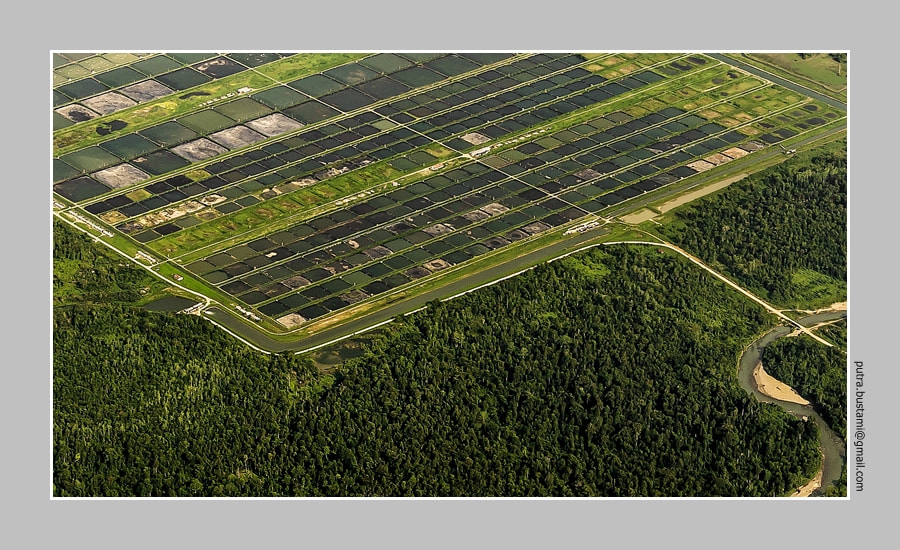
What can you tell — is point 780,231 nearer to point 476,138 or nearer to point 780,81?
point 476,138

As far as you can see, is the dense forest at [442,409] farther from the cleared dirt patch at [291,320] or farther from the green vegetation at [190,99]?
the green vegetation at [190,99]

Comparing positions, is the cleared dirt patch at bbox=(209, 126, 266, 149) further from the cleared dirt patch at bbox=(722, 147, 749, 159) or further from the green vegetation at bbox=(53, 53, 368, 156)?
the cleared dirt patch at bbox=(722, 147, 749, 159)

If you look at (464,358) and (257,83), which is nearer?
(464,358)

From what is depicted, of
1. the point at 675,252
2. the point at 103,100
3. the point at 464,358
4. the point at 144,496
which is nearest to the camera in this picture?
the point at 144,496

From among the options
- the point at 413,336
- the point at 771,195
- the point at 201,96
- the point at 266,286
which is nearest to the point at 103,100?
the point at 201,96

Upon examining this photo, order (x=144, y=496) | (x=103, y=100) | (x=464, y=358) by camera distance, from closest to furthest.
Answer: (x=144, y=496) → (x=464, y=358) → (x=103, y=100)

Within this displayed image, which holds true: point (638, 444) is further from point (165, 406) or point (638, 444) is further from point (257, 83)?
point (257, 83)

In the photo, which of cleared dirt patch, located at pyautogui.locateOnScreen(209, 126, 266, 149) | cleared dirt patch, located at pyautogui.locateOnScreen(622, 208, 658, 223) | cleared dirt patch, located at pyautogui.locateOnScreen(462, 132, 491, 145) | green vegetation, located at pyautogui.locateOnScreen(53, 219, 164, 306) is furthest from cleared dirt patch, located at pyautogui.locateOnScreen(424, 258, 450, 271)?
cleared dirt patch, located at pyautogui.locateOnScreen(209, 126, 266, 149)

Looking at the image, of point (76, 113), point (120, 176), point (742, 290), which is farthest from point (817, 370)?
point (76, 113)
